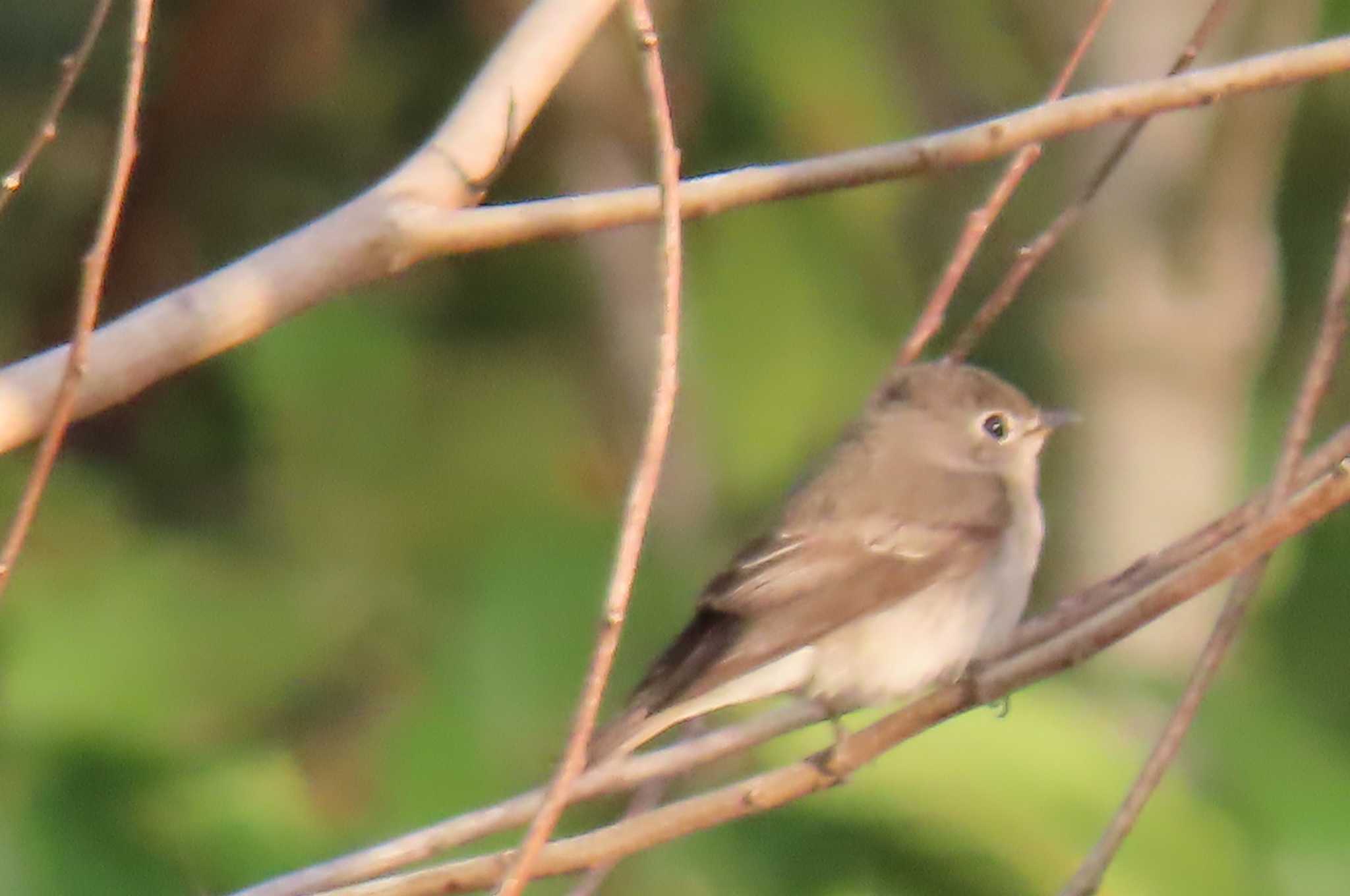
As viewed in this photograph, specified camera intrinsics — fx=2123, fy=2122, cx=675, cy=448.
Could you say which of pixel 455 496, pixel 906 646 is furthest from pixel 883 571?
pixel 455 496

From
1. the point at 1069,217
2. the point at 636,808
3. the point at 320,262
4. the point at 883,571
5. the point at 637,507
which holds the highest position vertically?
the point at 320,262

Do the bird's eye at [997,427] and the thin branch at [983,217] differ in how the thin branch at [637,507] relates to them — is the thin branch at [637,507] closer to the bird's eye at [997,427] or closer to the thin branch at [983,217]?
the thin branch at [983,217]

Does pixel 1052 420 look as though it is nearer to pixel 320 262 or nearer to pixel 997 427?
pixel 997 427

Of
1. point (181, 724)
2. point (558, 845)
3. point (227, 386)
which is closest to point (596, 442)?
point (227, 386)

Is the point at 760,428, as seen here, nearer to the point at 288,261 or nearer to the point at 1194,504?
the point at 1194,504

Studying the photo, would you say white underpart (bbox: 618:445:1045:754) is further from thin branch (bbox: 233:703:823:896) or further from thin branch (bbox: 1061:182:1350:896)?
thin branch (bbox: 1061:182:1350:896)

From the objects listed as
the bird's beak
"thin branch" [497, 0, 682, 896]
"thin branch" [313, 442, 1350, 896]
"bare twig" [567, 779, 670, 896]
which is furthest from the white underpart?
"thin branch" [497, 0, 682, 896]
